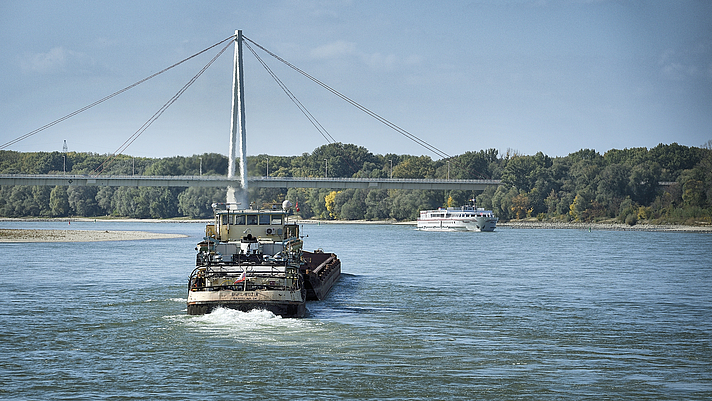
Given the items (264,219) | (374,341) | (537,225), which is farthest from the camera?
(537,225)

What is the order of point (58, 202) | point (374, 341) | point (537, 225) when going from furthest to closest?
point (58, 202), point (537, 225), point (374, 341)

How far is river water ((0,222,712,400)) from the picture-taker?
53.5ft

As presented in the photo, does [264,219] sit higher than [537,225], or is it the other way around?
[264,219]

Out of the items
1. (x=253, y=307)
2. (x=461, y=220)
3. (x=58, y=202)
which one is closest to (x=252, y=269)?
(x=253, y=307)

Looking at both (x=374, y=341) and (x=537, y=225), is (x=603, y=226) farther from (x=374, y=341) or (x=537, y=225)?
(x=374, y=341)

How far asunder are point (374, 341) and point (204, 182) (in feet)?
288

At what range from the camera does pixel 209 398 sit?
1531 centimetres

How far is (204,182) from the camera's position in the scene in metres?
106

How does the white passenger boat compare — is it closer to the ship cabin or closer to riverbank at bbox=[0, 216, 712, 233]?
riverbank at bbox=[0, 216, 712, 233]

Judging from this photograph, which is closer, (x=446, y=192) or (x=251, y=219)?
(x=251, y=219)

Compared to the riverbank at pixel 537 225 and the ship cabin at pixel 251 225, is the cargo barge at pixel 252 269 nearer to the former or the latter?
the ship cabin at pixel 251 225

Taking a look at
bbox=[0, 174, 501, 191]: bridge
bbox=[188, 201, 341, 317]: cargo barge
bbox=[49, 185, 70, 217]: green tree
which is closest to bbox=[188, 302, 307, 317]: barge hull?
bbox=[188, 201, 341, 317]: cargo barge

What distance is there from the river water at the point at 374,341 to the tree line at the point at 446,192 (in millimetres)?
60012

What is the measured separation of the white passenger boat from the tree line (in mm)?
23274
